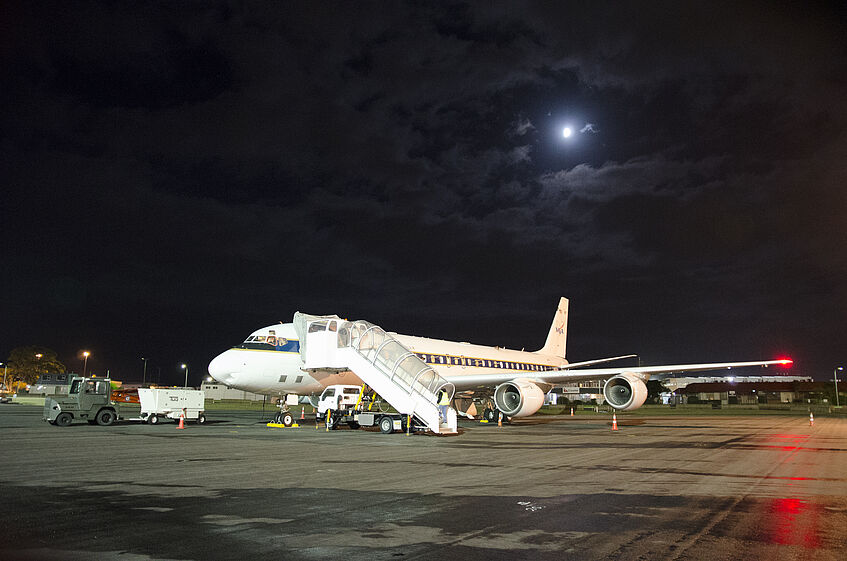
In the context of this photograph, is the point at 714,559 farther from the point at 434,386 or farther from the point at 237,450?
the point at 434,386

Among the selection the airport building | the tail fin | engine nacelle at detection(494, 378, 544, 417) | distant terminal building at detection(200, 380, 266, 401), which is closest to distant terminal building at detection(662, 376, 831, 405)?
the airport building

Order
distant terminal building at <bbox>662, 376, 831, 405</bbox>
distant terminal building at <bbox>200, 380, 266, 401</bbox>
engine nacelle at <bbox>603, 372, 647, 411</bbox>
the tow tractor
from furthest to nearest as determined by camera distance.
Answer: distant terminal building at <bbox>662, 376, 831, 405</bbox>, distant terminal building at <bbox>200, 380, 266, 401</bbox>, engine nacelle at <bbox>603, 372, 647, 411</bbox>, the tow tractor

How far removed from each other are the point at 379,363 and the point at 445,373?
7.18 metres

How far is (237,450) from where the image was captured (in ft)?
50.4

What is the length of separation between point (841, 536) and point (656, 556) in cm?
253

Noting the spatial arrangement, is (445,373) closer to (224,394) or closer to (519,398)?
(519,398)

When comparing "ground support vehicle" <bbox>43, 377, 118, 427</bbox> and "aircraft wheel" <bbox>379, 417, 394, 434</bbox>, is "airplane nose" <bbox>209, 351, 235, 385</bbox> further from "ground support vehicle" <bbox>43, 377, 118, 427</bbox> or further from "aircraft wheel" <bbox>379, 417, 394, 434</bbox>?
"aircraft wheel" <bbox>379, 417, 394, 434</bbox>

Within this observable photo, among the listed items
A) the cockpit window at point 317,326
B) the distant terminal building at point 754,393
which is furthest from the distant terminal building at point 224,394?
the cockpit window at point 317,326

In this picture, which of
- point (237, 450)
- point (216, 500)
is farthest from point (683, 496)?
point (237, 450)

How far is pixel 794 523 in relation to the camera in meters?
7.00

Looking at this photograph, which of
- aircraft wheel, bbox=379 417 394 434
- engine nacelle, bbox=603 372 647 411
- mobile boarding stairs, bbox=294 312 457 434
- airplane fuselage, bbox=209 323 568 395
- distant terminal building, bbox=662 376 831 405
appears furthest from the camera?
distant terminal building, bbox=662 376 831 405

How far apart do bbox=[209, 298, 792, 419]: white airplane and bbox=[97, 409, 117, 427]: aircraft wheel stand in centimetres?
625

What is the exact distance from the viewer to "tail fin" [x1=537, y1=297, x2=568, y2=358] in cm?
4324

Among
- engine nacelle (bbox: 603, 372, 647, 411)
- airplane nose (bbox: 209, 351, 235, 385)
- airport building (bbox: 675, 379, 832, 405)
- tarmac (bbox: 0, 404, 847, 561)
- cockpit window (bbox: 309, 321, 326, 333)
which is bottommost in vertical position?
airport building (bbox: 675, 379, 832, 405)
